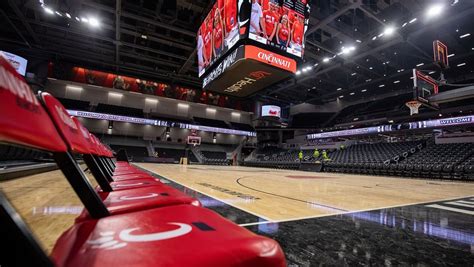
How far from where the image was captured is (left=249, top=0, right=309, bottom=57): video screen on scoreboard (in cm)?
544

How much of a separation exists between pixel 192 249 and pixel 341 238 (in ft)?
3.47

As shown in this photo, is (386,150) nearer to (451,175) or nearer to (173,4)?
(451,175)

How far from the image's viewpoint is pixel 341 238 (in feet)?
4.02

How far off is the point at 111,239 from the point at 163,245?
143 mm

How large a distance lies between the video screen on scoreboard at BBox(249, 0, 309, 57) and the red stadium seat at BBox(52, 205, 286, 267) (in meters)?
5.35

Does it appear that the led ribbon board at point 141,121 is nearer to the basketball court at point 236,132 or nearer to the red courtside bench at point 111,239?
the basketball court at point 236,132

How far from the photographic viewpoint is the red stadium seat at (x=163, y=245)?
0.41 meters

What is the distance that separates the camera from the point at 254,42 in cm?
539

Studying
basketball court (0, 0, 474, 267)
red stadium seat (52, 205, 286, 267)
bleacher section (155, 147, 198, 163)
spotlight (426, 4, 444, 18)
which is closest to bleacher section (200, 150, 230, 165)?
basketball court (0, 0, 474, 267)

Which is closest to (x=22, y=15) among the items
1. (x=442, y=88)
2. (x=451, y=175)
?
(x=451, y=175)

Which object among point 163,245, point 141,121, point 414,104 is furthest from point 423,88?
point 141,121

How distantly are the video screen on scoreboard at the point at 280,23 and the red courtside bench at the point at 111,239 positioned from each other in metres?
5.34

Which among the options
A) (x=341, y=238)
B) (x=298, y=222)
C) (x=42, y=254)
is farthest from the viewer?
(x=298, y=222)

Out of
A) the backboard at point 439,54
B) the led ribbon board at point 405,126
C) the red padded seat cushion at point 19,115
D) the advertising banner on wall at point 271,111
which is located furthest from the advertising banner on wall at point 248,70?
the advertising banner on wall at point 271,111
